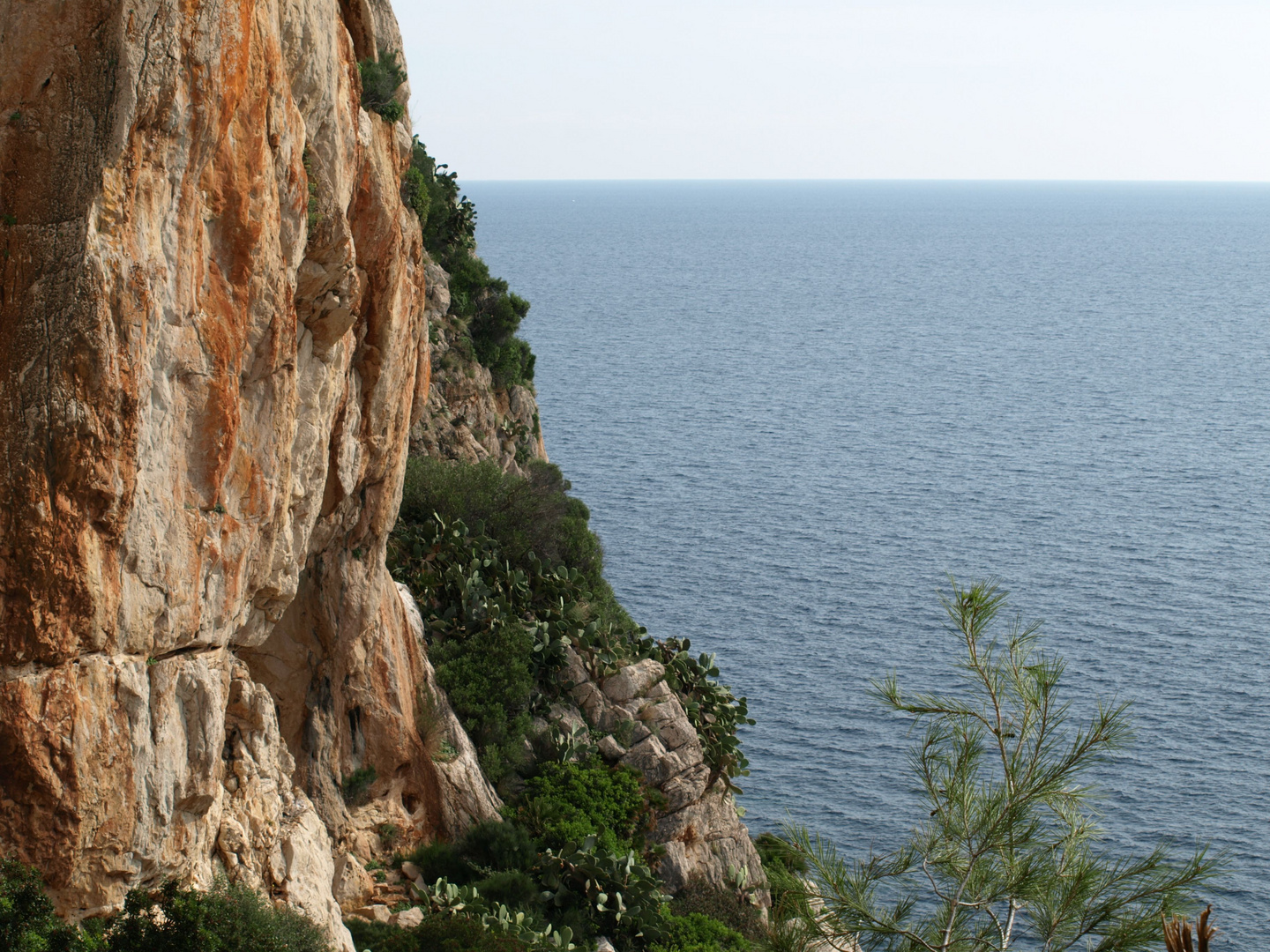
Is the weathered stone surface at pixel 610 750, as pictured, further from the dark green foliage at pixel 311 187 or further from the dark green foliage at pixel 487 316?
the dark green foliage at pixel 487 316

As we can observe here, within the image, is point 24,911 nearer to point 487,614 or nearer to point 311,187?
point 311,187

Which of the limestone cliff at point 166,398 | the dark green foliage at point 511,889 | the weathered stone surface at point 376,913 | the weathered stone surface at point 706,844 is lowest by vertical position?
the weathered stone surface at point 706,844

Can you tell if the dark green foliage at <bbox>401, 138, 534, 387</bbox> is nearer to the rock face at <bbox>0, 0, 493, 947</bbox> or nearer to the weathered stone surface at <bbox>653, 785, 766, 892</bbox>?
the weathered stone surface at <bbox>653, 785, 766, 892</bbox>

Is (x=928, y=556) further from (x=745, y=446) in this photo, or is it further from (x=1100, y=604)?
(x=745, y=446)

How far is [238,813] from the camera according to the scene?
15445mm

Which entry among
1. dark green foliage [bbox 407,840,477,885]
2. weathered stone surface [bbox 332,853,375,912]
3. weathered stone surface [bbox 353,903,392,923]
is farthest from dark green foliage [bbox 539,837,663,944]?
weathered stone surface [bbox 353,903,392,923]

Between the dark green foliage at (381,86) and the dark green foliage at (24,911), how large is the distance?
12469mm

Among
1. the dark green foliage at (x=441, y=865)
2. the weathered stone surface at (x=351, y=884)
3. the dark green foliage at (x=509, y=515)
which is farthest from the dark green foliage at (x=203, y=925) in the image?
the dark green foliage at (x=509, y=515)

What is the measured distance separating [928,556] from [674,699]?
47635mm

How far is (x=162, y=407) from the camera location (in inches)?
475

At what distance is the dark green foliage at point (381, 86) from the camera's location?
18641mm

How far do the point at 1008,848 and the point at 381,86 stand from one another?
15.0 metres

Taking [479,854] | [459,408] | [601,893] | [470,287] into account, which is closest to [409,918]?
[479,854]

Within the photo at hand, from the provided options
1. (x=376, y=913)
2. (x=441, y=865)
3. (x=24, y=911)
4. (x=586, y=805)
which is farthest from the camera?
(x=586, y=805)
